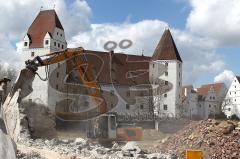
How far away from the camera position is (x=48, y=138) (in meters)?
25.3

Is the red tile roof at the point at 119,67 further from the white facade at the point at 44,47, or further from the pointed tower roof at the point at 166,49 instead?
the white facade at the point at 44,47

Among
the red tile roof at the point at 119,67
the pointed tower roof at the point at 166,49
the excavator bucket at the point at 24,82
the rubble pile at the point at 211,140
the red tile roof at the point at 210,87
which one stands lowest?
the rubble pile at the point at 211,140

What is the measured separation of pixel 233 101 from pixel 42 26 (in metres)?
43.9

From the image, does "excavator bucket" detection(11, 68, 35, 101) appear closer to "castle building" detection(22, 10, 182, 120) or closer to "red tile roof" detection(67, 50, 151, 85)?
"castle building" detection(22, 10, 182, 120)

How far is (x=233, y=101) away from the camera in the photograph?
86.5 metres

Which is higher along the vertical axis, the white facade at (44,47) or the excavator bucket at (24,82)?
the white facade at (44,47)

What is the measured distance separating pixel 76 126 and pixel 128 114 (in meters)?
16.2

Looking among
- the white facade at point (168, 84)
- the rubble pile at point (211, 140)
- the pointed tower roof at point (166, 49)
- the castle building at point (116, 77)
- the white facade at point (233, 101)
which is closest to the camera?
the rubble pile at point (211, 140)

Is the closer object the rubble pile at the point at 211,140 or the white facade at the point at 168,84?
the rubble pile at the point at 211,140

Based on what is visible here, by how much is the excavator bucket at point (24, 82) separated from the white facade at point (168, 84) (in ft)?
138

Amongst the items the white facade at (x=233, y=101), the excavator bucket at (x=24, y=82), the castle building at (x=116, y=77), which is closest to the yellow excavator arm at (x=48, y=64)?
the excavator bucket at (x=24, y=82)

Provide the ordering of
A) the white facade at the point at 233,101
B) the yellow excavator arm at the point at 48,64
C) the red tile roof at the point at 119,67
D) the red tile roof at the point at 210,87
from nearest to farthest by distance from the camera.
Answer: the yellow excavator arm at the point at 48,64
the red tile roof at the point at 119,67
the white facade at the point at 233,101
the red tile roof at the point at 210,87

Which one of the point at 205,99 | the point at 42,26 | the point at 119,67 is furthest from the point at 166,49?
the point at 205,99

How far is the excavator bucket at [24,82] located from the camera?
23337 mm
